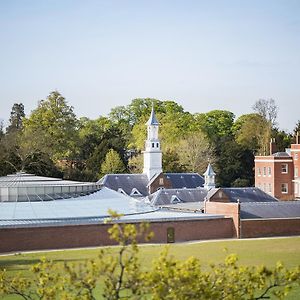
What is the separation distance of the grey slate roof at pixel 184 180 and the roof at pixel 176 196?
189 inches

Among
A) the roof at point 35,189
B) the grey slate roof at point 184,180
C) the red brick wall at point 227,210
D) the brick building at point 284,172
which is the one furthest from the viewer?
the brick building at point 284,172

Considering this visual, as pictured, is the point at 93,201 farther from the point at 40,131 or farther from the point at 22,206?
the point at 40,131

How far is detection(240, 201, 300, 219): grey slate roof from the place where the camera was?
47.6 meters

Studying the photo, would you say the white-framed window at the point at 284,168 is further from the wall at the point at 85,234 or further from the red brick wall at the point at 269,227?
the wall at the point at 85,234

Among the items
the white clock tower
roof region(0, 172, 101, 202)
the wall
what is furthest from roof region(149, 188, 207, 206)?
the wall

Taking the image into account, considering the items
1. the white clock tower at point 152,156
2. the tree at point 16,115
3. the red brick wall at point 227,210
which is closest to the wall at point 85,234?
the red brick wall at point 227,210

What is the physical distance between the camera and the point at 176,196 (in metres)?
55.5

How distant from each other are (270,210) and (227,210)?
3418 mm

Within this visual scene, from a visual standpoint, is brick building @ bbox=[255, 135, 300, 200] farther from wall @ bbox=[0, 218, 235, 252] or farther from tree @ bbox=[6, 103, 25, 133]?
tree @ bbox=[6, 103, 25, 133]

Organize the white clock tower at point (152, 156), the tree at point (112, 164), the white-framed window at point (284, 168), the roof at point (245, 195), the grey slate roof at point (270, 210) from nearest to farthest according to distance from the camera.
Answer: the grey slate roof at point (270, 210)
the roof at point (245, 195)
the white clock tower at point (152, 156)
the white-framed window at point (284, 168)
the tree at point (112, 164)

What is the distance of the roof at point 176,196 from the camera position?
54.5 metres

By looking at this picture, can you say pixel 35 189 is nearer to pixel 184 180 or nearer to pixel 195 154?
pixel 184 180

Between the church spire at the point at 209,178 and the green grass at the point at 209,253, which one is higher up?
the church spire at the point at 209,178

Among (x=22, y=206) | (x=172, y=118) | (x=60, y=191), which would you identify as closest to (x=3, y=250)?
(x=22, y=206)
